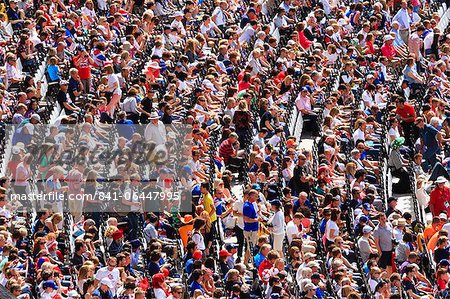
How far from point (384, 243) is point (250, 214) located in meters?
2.18

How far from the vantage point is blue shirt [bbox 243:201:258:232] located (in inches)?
922

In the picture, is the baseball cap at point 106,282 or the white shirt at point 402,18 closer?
the baseball cap at point 106,282

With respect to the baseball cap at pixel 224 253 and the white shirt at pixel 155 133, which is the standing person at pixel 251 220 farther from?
the white shirt at pixel 155 133

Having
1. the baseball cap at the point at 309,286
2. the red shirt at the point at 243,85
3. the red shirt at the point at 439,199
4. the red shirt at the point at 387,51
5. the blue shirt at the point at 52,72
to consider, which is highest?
the red shirt at the point at 387,51

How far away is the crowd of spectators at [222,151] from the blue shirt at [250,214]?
0.03 meters

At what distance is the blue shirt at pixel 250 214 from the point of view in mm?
23406

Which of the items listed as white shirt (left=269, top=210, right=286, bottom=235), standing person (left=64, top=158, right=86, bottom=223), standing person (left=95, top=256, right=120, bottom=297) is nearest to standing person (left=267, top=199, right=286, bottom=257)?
white shirt (left=269, top=210, right=286, bottom=235)

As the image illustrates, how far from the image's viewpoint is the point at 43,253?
2130 cm

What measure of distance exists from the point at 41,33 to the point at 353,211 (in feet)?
27.3

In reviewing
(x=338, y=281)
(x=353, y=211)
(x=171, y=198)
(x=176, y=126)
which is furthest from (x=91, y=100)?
(x=338, y=281)

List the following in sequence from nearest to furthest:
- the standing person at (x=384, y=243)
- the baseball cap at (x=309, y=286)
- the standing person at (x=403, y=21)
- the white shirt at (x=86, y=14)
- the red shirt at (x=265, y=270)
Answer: the baseball cap at (x=309, y=286) < the red shirt at (x=265, y=270) < the standing person at (x=384, y=243) < the white shirt at (x=86, y=14) < the standing person at (x=403, y=21)

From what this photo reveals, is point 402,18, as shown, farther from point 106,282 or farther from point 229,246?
point 106,282

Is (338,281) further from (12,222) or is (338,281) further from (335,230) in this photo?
(12,222)

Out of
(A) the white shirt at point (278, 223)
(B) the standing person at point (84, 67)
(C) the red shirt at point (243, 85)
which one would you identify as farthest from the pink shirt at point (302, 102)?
(A) the white shirt at point (278, 223)
